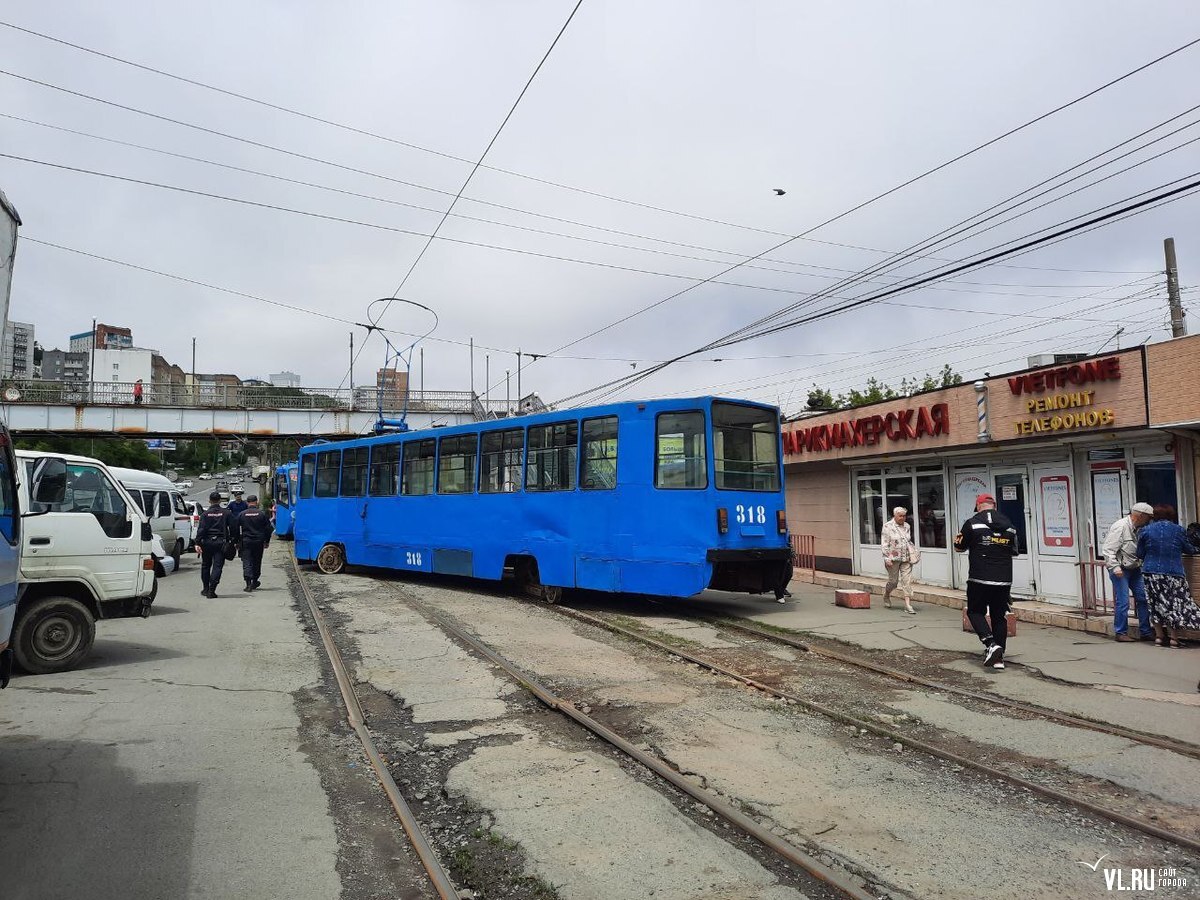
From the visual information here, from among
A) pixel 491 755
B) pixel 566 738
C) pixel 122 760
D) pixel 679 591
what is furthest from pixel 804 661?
pixel 122 760

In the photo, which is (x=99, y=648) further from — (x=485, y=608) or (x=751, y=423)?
(x=751, y=423)

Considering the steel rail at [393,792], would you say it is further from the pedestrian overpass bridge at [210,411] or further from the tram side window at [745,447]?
the pedestrian overpass bridge at [210,411]

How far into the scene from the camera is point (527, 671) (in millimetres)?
7941

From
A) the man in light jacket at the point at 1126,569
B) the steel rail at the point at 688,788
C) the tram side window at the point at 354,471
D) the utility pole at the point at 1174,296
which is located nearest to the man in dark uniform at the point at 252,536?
the tram side window at the point at 354,471

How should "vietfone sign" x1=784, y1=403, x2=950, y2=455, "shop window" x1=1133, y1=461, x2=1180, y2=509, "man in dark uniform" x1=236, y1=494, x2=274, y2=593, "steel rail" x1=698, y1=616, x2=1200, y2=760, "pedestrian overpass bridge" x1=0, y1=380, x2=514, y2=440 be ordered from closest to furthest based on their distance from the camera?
"steel rail" x1=698, y1=616, x2=1200, y2=760, "shop window" x1=1133, y1=461, x2=1180, y2=509, "vietfone sign" x1=784, y1=403, x2=950, y2=455, "man in dark uniform" x1=236, y1=494, x2=274, y2=593, "pedestrian overpass bridge" x1=0, y1=380, x2=514, y2=440

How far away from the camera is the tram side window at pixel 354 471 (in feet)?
57.3

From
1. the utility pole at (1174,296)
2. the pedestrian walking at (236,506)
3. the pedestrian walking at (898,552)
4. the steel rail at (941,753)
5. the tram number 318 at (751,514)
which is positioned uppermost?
the utility pole at (1174,296)

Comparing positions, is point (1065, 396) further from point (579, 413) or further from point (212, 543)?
point (212, 543)

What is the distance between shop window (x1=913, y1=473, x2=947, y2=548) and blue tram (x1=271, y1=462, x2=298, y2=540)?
1579 cm

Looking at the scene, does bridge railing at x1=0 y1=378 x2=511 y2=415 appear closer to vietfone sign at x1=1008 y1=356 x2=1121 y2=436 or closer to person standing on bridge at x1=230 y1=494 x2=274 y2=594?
person standing on bridge at x1=230 y1=494 x2=274 y2=594

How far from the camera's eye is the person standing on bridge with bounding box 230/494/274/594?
14359 millimetres

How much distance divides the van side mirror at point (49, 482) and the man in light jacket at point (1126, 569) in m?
12.0

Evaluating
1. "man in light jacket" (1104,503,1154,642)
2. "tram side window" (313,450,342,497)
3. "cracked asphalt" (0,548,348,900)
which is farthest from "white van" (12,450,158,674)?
"man in light jacket" (1104,503,1154,642)

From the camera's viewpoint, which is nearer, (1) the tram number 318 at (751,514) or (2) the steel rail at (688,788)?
(2) the steel rail at (688,788)
